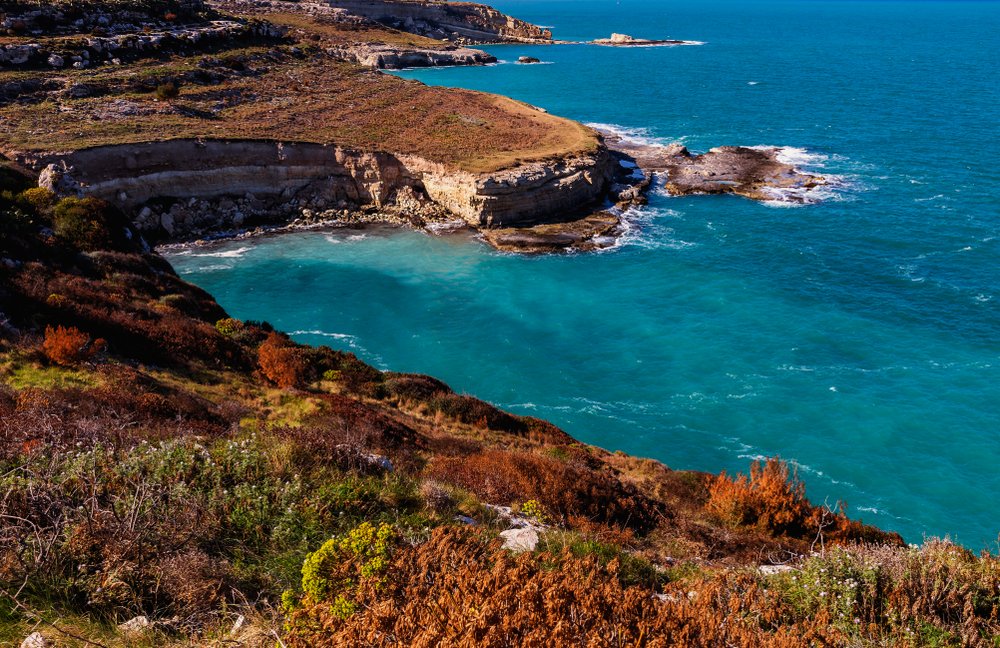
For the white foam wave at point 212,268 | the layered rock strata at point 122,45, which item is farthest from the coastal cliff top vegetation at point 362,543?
the layered rock strata at point 122,45

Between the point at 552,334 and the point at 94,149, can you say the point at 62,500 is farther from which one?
the point at 94,149

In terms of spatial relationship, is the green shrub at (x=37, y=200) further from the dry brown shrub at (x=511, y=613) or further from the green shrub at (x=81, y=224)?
the dry brown shrub at (x=511, y=613)

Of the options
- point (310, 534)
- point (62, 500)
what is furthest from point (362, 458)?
point (62, 500)

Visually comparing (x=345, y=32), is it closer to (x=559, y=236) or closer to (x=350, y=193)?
(x=350, y=193)

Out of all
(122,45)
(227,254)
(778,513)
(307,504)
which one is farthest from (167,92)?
(778,513)

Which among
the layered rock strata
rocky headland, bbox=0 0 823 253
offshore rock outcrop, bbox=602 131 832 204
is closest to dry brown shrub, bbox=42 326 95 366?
rocky headland, bbox=0 0 823 253

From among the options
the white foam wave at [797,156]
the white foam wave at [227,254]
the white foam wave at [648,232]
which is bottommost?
the white foam wave at [227,254]
